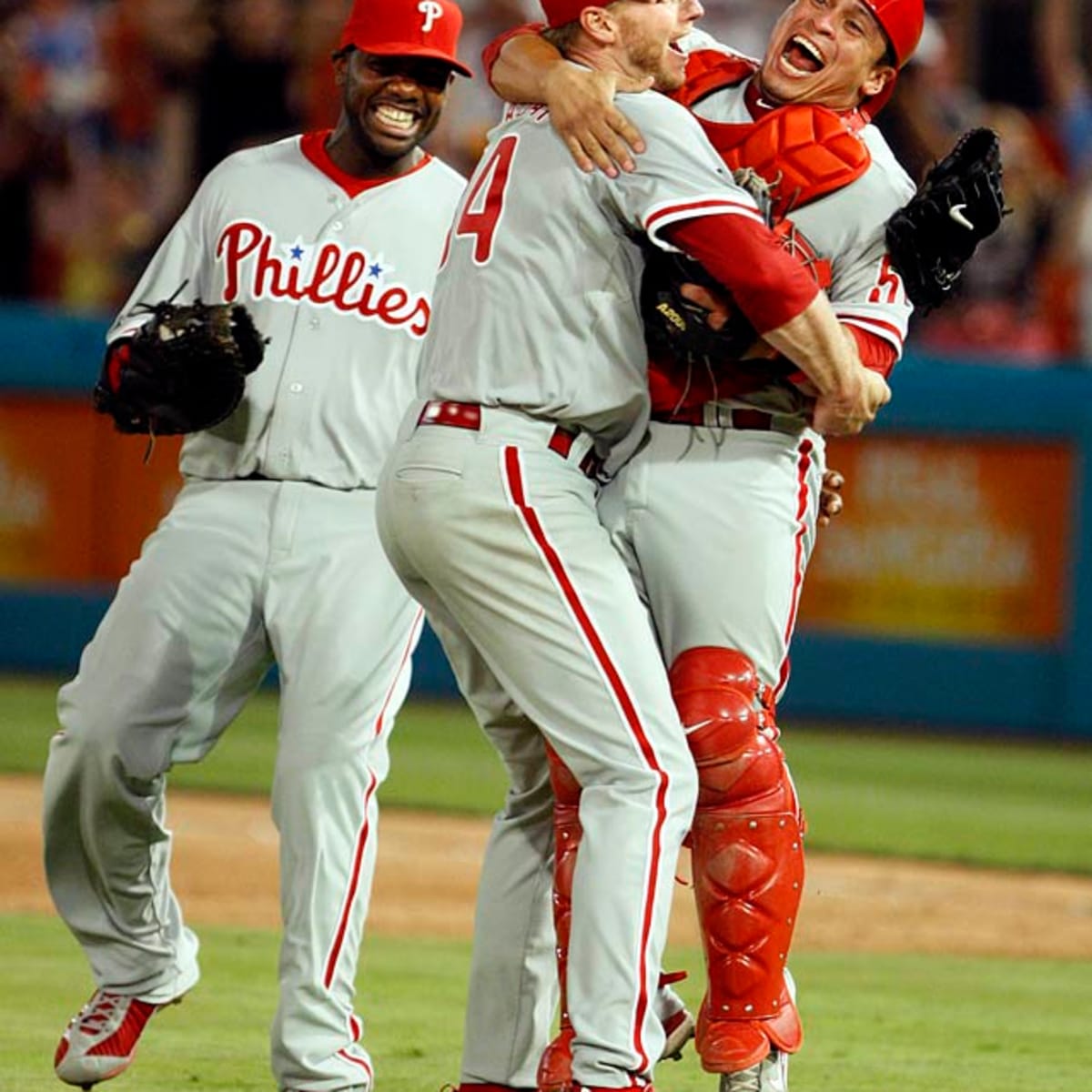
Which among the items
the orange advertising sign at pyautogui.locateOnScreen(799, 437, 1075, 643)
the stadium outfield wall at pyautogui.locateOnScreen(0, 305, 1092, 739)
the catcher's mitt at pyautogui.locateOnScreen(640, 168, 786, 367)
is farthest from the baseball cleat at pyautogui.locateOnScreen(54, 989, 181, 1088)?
the orange advertising sign at pyautogui.locateOnScreen(799, 437, 1075, 643)

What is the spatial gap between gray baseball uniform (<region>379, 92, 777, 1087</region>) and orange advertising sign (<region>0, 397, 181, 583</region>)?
882 centimetres

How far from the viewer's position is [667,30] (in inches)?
169

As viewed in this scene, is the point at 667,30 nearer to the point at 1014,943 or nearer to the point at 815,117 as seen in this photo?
the point at 815,117

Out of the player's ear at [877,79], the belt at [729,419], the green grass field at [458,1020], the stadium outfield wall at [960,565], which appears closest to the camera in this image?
the belt at [729,419]

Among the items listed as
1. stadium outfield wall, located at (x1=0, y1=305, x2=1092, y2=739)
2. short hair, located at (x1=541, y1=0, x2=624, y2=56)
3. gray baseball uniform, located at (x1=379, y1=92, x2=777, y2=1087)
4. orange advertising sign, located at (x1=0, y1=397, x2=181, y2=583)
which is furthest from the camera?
orange advertising sign, located at (x1=0, y1=397, x2=181, y2=583)

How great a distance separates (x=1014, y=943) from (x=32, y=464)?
7067 millimetres

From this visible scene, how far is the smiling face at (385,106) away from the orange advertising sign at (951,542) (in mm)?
6964

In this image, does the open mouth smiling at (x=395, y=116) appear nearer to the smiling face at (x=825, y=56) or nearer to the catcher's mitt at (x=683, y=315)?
the smiling face at (x=825, y=56)

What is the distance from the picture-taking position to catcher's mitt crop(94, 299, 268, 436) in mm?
4934

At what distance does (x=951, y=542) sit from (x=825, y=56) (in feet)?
24.6

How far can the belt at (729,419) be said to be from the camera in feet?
14.7

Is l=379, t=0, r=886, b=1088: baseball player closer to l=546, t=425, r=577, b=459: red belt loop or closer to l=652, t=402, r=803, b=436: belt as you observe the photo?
l=546, t=425, r=577, b=459: red belt loop

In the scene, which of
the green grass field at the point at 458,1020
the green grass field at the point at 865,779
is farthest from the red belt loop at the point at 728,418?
the green grass field at the point at 865,779

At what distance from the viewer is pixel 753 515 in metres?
4.45
